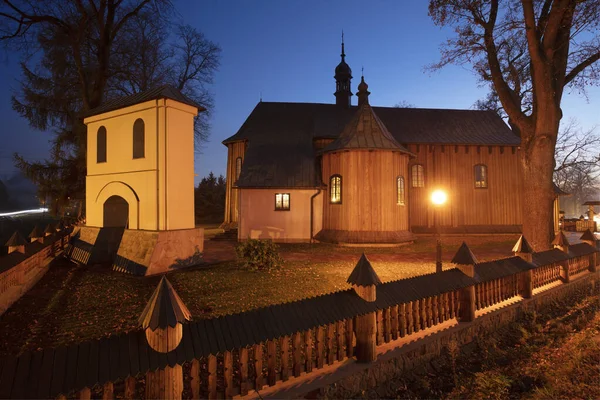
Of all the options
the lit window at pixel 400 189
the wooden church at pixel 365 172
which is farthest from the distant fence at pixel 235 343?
the lit window at pixel 400 189

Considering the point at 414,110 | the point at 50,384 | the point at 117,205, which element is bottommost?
the point at 50,384

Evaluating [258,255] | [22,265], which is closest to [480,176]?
[258,255]

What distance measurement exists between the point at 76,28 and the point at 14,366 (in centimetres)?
1857

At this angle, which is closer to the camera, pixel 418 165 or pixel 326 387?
pixel 326 387

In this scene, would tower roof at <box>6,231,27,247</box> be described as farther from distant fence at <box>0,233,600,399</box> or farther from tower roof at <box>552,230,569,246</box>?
tower roof at <box>552,230,569,246</box>

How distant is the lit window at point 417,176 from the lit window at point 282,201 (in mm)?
8397

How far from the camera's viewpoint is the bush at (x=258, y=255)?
37.4ft

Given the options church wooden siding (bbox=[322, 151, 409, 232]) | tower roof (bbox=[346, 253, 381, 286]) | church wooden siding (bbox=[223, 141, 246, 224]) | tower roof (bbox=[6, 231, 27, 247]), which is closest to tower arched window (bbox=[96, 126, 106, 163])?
tower roof (bbox=[6, 231, 27, 247])

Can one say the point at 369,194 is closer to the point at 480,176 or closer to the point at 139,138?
the point at 480,176

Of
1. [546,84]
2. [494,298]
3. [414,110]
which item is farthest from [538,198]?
[414,110]

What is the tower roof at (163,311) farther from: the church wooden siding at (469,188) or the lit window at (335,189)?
the church wooden siding at (469,188)

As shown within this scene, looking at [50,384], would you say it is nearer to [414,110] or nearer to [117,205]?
[117,205]

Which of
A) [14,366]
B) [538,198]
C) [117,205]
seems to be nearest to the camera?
[14,366]

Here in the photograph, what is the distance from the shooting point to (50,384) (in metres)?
2.64
